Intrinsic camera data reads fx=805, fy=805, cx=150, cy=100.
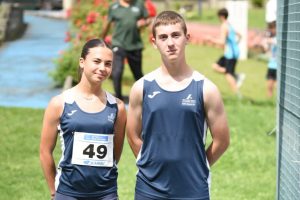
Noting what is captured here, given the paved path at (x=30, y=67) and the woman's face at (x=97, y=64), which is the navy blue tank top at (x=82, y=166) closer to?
the woman's face at (x=97, y=64)

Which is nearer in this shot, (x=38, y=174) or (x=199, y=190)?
(x=199, y=190)

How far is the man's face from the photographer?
169 inches

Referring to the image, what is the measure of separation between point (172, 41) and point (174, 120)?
1.38 ft

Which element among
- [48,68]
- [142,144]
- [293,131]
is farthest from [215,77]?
[142,144]

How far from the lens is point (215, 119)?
14.3 feet

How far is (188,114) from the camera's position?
425 cm

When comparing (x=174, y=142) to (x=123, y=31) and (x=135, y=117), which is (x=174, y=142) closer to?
(x=135, y=117)

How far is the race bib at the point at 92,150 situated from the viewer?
460 cm

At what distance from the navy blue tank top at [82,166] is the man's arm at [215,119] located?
60cm

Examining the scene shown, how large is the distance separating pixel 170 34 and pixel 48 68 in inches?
593

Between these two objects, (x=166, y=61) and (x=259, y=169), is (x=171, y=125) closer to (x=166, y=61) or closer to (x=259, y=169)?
(x=166, y=61)

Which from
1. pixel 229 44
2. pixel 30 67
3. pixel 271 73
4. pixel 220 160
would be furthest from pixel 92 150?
pixel 30 67

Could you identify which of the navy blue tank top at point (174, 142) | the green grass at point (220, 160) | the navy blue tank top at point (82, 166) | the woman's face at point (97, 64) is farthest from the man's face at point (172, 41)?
the green grass at point (220, 160)

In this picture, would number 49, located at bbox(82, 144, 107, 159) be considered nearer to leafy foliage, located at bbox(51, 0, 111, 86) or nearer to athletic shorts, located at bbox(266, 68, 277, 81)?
athletic shorts, located at bbox(266, 68, 277, 81)
